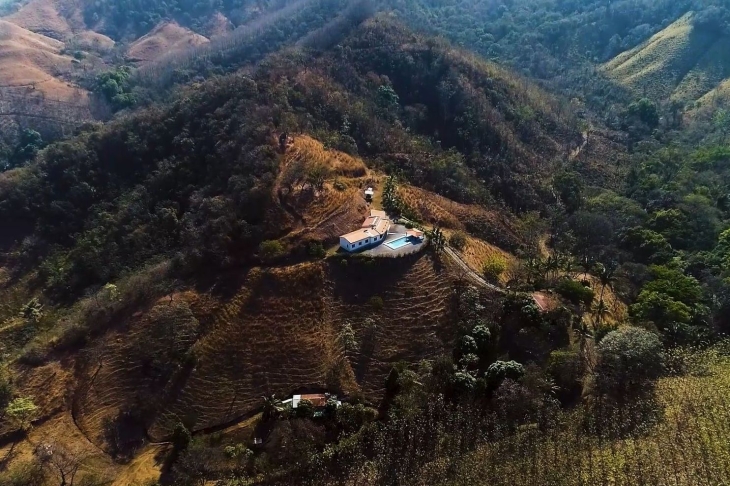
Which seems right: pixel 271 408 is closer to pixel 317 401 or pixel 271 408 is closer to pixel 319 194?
pixel 317 401

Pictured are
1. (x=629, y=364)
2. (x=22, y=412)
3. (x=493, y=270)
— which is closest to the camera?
(x=629, y=364)

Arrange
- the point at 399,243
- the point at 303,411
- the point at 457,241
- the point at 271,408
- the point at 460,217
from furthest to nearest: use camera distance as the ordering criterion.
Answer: the point at 460,217 → the point at 457,241 → the point at 399,243 → the point at 271,408 → the point at 303,411

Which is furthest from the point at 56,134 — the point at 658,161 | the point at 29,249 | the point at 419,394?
the point at 658,161

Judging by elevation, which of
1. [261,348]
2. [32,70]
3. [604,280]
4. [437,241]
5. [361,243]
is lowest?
[32,70]

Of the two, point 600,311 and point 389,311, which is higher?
point 600,311

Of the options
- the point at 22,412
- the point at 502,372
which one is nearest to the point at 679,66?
the point at 502,372

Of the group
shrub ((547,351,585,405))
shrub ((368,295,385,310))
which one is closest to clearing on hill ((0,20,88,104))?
shrub ((368,295,385,310))
